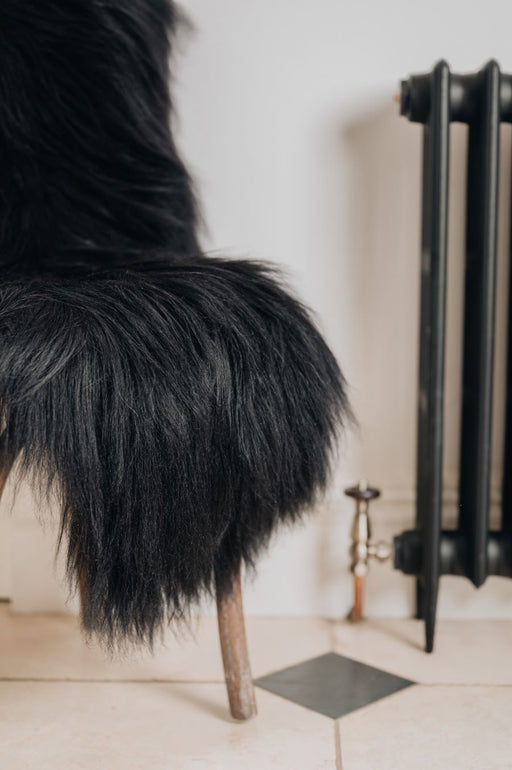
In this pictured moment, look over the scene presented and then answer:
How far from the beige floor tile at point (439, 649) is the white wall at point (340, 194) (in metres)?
0.04

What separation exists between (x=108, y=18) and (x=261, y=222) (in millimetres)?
367

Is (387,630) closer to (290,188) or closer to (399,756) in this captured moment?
(399,756)

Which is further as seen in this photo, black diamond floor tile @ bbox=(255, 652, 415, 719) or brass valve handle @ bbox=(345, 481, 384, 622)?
brass valve handle @ bbox=(345, 481, 384, 622)

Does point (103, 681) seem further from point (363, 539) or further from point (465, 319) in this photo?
point (465, 319)

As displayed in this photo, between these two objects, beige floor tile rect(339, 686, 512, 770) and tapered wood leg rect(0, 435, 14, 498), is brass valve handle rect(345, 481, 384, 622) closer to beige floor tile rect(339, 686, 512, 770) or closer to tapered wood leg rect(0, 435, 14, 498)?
beige floor tile rect(339, 686, 512, 770)

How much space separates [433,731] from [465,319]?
1.78 feet

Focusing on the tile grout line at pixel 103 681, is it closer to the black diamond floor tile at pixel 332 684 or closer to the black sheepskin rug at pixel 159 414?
the black diamond floor tile at pixel 332 684

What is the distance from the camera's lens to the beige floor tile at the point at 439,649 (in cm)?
105

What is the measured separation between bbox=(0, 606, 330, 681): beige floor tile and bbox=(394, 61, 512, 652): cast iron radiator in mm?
203

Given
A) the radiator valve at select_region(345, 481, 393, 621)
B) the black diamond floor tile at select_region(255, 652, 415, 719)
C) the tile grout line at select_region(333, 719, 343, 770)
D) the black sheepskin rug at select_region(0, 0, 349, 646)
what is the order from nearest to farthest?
the black sheepskin rug at select_region(0, 0, 349, 646) < the tile grout line at select_region(333, 719, 343, 770) < the black diamond floor tile at select_region(255, 652, 415, 719) < the radiator valve at select_region(345, 481, 393, 621)

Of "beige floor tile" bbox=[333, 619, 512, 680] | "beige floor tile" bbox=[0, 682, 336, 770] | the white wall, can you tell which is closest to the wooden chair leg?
"beige floor tile" bbox=[0, 682, 336, 770]

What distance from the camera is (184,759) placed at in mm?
820

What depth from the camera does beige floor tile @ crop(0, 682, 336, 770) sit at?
2.68ft

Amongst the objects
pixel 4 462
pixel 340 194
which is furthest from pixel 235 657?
pixel 340 194
